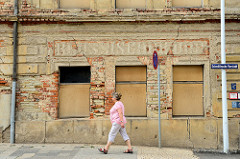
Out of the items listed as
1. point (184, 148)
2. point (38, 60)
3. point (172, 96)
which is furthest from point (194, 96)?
point (38, 60)

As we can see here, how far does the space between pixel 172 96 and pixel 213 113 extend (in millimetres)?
1458

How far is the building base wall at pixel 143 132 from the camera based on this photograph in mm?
7812

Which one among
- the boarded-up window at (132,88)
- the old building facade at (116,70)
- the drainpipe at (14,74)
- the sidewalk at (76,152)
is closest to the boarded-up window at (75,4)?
the old building facade at (116,70)

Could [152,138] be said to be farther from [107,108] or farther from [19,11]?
[19,11]

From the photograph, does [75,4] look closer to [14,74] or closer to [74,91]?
[74,91]

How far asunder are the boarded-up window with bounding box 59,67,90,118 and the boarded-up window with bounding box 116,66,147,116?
1.15 meters

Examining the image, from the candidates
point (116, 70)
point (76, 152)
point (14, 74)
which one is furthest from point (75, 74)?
point (76, 152)

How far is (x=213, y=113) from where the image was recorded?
7.92m

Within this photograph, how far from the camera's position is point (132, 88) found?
8.19 metres

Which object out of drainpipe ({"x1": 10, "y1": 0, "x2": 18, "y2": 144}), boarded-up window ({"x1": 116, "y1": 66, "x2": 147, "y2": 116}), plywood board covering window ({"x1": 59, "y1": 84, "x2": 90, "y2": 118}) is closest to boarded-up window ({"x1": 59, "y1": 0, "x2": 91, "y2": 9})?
drainpipe ({"x1": 10, "y1": 0, "x2": 18, "y2": 144})

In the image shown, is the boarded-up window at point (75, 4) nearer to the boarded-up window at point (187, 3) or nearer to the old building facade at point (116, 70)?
the old building facade at point (116, 70)

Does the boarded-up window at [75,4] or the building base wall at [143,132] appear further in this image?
the boarded-up window at [75,4]

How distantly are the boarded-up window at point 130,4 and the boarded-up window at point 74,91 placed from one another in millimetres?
2535

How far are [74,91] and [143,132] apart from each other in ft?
8.99
